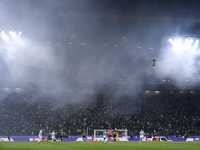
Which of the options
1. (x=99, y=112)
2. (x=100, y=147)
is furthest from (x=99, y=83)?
(x=100, y=147)

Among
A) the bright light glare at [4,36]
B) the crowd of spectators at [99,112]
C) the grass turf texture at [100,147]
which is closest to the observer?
the grass turf texture at [100,147]

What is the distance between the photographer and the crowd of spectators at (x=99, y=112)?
1467 inches

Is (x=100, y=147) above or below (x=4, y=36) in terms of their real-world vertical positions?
below

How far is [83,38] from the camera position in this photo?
105ft

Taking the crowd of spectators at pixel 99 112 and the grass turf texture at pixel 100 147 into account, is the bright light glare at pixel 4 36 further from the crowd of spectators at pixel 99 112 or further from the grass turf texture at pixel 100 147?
the crowd of spectators at pixel 99 112

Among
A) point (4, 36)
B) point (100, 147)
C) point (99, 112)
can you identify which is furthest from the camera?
point (99, 112)

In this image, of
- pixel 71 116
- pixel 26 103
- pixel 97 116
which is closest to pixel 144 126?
pixel 97 116

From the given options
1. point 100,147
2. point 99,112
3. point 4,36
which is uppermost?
point 4,36

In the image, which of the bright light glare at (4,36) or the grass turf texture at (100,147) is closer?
the grass turf texture at (100,147)

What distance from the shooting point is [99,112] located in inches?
1607

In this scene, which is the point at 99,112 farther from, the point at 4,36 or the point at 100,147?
the point at 100,147

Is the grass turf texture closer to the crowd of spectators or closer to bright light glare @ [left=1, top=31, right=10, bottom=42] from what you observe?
bright light glare @ [left=1, top=31, right=10, bottom=42]

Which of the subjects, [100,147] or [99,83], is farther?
[99,83]

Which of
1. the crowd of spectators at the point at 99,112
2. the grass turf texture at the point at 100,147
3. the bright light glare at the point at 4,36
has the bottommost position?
the grass turf texture at the point at 100,147
